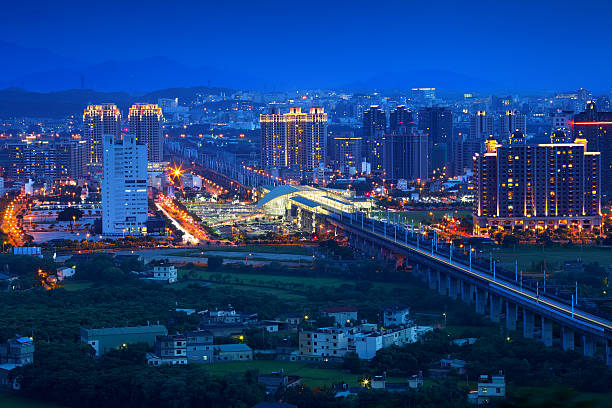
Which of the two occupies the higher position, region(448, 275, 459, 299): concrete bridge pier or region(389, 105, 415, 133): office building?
region(389, 105, 415, 133): office building

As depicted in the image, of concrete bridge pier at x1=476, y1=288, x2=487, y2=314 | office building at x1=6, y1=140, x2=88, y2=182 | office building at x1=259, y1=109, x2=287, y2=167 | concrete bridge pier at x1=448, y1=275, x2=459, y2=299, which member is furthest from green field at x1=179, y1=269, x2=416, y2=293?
office building at x1=259, y1=109, x2=287, y2=167

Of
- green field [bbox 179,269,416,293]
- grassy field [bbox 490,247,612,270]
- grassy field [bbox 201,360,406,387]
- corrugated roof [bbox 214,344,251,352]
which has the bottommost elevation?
grassy field [bbox 201,360,406,387]

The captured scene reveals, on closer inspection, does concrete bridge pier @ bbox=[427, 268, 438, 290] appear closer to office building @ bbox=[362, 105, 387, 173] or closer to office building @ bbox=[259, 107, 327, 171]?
office building @ bbox=[362, 105, 387, 173]

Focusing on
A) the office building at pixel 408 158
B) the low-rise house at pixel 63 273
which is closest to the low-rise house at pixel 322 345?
the low-rise house at pixel 63 273

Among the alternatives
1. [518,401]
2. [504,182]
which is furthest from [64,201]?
[518,401]

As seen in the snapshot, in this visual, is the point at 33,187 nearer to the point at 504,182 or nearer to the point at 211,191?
the point at 211,191

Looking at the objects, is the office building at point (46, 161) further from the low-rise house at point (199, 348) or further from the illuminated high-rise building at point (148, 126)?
the low-rise house at point (199, 348)

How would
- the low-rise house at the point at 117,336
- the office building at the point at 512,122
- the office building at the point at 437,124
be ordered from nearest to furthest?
the low-rise house at the point at 117,336, the office building at the point at 512,122, the office building at the point at 437,124

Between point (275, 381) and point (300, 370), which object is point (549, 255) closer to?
point (300, 370)
